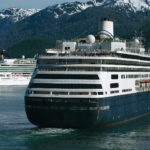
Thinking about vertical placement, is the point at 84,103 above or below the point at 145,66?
below

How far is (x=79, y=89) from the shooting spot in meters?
64.2

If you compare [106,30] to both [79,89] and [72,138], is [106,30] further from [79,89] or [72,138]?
[72,138]

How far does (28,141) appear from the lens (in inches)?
2435

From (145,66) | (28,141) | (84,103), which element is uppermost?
(145,66)

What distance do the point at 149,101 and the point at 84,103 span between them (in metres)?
25.0

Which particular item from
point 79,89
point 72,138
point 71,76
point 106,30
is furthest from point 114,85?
point 106,30

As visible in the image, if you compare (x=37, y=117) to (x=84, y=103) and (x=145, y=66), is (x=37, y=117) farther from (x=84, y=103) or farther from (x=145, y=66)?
(x=145, y=66)

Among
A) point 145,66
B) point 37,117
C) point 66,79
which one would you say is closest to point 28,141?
point 37,117

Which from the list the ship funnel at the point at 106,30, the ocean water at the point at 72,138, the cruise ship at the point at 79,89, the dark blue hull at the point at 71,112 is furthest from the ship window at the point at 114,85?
the ship funnel at the point at 106,30

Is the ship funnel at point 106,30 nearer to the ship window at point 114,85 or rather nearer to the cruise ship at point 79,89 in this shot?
the cruise ship at point 79,89

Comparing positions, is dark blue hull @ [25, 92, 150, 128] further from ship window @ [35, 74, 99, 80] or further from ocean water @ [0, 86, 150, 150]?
ship window @ [35, 74, 99, 80]

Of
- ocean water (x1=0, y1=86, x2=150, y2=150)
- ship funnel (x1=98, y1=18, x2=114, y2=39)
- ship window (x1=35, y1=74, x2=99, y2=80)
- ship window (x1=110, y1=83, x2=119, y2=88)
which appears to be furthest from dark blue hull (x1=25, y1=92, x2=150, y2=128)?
ship funnel (x1=98, y1=18, x2=114, y2=39)

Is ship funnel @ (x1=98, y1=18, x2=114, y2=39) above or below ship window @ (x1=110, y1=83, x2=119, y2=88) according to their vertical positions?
above

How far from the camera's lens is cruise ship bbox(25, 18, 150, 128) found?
64.0 metres
